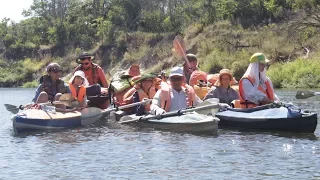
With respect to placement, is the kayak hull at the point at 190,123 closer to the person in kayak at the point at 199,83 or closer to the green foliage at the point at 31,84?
the person in kayak at the point at 199,83

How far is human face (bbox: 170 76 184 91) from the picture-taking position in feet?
36.0

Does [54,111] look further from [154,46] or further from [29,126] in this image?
[154,46]

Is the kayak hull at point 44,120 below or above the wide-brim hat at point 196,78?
below

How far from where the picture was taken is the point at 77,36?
179 feet

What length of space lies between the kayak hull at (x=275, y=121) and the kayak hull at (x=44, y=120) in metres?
3.15

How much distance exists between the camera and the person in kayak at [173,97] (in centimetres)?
1106

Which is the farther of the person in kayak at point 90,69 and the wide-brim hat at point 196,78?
the person in kayak at point 90,69

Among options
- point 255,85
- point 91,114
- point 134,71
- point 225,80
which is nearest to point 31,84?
point 134,71

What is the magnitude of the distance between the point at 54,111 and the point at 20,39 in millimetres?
52347

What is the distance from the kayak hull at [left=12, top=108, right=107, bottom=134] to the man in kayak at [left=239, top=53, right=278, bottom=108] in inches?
131

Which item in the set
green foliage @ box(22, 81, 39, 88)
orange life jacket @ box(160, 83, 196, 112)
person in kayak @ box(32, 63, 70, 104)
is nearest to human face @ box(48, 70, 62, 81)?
person in kayak @ box(32, 63, 70, 104)

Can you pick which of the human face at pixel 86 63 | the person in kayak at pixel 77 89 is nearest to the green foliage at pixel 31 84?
the human face at pixel 86 63

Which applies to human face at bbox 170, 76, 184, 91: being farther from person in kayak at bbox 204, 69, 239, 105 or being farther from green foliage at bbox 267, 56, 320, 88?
green foliage at bbox 267, 56, 320, 88

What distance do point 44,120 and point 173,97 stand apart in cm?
251
